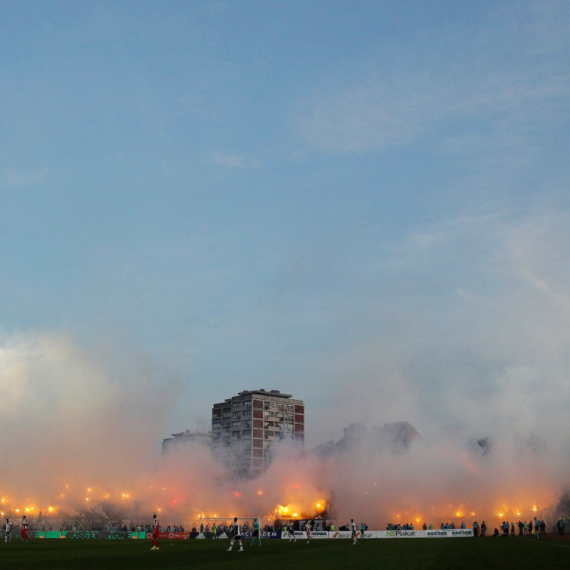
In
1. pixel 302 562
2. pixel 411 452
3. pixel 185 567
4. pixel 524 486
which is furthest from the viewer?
pixel 411 452

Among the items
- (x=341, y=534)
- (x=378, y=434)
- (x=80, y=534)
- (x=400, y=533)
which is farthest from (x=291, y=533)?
(x=378, y=434)

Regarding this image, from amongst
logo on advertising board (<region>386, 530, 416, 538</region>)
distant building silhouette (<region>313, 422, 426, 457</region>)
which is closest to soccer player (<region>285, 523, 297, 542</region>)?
logo on advertising board (<region>386, 530, 416, 538</region>)

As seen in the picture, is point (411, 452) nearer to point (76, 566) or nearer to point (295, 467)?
point (295, 467)

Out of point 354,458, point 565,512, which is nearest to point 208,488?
point 354,458

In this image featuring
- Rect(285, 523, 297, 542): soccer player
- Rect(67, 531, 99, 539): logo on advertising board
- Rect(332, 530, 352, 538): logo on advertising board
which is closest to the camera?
Rect(285, 523, 297, 542): soccer player

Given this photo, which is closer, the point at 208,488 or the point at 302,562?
the point at 302,562

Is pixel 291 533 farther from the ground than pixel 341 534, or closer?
farther from the ground

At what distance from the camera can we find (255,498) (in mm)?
110750

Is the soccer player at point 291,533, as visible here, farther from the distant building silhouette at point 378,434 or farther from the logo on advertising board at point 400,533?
the distant building silhouette at point 378,434

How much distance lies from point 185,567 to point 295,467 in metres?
80.1

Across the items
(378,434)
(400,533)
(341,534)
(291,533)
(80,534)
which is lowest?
(80,534)

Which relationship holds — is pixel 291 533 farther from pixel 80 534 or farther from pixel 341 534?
pixel 80 534

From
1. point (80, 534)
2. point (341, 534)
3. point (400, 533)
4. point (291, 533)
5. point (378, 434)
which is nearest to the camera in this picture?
point (291, 533)

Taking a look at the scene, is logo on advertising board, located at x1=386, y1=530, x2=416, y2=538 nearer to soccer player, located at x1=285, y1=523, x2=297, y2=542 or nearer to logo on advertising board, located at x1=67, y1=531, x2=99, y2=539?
soccer player, located at x1=285, y1=523, x2=297, y2=542
